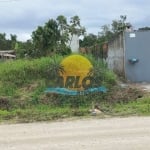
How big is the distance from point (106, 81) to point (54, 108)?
373 centimetres

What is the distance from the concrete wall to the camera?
1093 inches

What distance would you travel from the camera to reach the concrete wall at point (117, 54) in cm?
2777

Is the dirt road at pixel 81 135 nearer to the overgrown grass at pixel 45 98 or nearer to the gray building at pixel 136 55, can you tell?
the overgrown grass at pixel 45 98

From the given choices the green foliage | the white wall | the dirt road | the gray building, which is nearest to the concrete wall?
the gray building

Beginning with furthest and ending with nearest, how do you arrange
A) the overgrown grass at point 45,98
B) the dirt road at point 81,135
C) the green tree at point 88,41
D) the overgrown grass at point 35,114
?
1. the green tree at point 88,41
2. the overgrown grass at point 45,98
3. the overgrown grass at point 35,114
4. the dirt road at point 81,135

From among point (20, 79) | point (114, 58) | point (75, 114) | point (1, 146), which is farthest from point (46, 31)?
point (1, 146)

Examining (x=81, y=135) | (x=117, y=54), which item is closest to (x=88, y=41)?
(x=117, y=54)

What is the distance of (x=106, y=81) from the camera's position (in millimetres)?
18812

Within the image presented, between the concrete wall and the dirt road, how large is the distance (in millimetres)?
15419

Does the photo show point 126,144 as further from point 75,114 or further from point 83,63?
point 83,63

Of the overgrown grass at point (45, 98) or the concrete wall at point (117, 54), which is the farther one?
the concrete wall at point (117, 54)

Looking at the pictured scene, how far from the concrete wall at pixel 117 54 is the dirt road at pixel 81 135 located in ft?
50.6

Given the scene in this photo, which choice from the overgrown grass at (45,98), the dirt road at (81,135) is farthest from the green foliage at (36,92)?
the dirt road at (81,135)

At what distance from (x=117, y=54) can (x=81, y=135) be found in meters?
20.1
